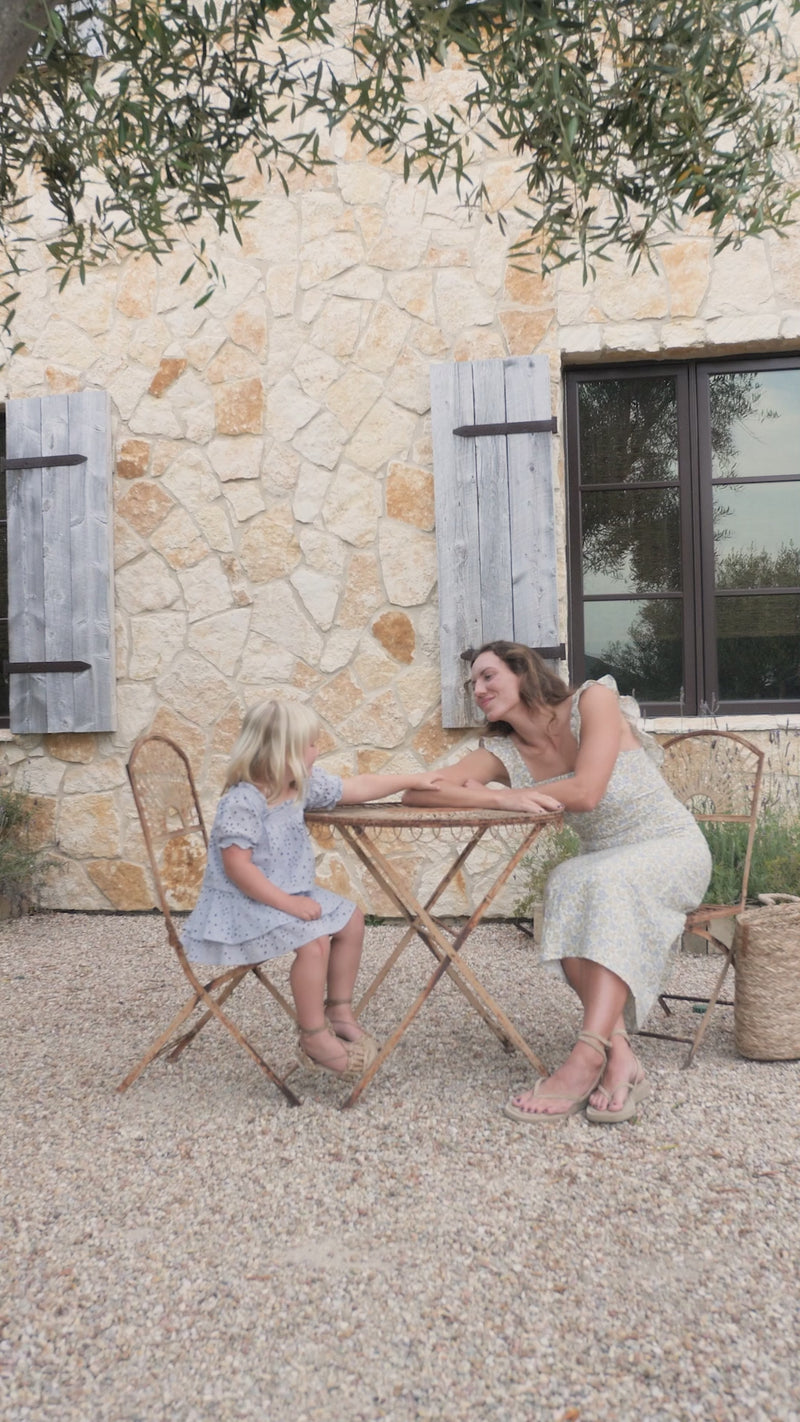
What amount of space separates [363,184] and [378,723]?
238 cm

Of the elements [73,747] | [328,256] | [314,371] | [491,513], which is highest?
[328,256]

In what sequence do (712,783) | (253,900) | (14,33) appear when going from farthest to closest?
(712,783)
(253,900)
(14,33)

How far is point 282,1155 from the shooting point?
2.39 metres

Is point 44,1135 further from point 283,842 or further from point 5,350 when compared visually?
point 5,350

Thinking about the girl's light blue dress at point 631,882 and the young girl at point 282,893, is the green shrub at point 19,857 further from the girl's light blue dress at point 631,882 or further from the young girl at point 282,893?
the girl's light blue dress at point 631,882

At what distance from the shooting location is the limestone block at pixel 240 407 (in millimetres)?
4945

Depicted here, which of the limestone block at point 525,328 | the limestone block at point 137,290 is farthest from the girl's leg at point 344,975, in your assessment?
the limestone block at point 137,290

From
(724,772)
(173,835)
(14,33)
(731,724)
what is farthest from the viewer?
(731,724)

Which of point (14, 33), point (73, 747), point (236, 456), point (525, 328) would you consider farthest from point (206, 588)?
point (14, 33)

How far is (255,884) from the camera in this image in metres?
2.59

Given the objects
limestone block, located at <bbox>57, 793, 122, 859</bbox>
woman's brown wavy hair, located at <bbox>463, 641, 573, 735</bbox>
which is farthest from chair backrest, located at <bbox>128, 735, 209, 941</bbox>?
limestone block, located at <bbox>57, 793, 122, 859</bbox>

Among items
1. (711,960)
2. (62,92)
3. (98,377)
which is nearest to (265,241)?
(98,377)

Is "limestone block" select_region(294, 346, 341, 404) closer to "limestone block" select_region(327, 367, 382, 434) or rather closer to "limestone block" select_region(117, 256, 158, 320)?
"limestone block" select_region(327, 367, 382, 434)

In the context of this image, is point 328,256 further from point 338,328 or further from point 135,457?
point 135,457
